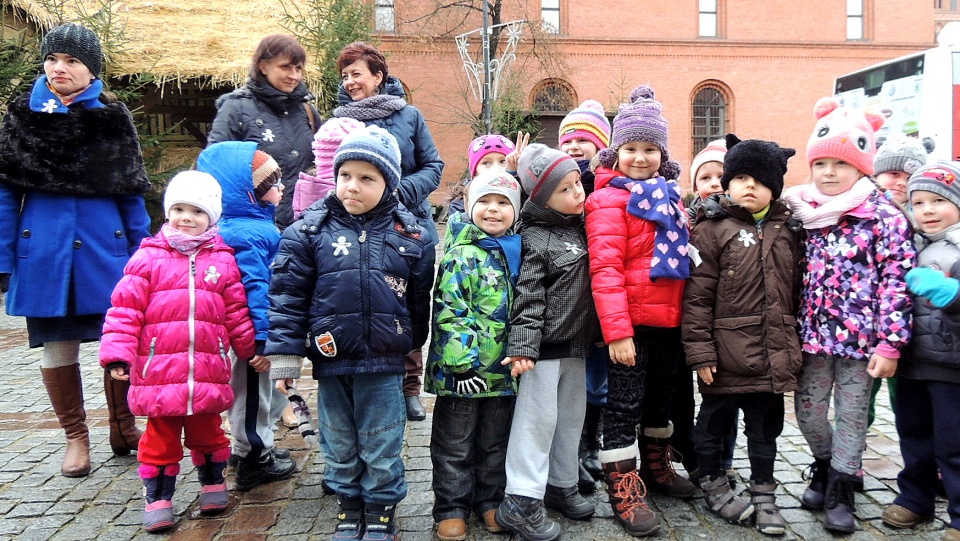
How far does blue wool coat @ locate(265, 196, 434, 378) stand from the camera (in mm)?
2820

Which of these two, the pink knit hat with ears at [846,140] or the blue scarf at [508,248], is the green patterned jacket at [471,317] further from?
the pink knit hat with ears at [846,140]

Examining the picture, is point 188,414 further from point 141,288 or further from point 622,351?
point 622,351

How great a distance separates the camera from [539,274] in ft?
9.95

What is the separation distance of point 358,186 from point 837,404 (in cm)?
245

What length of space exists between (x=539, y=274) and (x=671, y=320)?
2.20 feet

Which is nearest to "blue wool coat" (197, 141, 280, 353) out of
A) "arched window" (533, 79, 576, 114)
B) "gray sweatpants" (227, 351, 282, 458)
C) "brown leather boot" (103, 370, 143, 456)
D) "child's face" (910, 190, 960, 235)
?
"gray sweatpants" (227, 351, 282, 458)

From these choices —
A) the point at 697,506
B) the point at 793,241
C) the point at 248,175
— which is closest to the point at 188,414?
the point at 248,175

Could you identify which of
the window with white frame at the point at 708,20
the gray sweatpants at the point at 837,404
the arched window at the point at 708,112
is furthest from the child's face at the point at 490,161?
the window with white frame at the point at 708,20

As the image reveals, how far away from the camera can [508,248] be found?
3.05 meters

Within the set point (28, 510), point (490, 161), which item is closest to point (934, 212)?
point (490, 161)

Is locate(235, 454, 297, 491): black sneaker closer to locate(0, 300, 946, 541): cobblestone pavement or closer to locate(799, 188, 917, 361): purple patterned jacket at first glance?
locate(0, 300, 946, 541): cobblestone pavement

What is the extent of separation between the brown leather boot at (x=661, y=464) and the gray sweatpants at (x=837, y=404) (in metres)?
0.64

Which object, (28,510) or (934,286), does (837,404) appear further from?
(28,510)

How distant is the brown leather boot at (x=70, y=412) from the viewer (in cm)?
371
